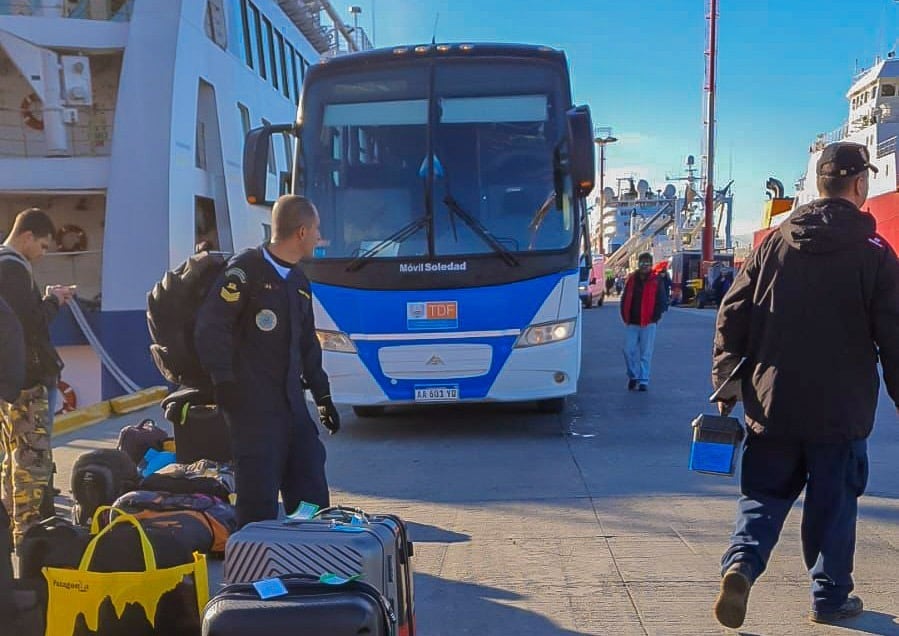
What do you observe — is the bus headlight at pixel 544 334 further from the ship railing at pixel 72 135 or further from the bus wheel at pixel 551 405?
the ship railing at pixel 72 135

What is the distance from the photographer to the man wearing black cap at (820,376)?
10.7 ft

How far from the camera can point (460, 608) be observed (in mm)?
3857

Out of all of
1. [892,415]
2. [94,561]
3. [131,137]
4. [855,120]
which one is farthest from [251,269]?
[855,120]

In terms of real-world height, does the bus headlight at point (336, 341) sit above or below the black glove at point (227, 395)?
below

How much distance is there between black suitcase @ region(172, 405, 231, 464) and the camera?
5418 mm

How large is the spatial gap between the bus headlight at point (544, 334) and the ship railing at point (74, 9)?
12318 millimetres

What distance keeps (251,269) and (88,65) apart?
1388cm

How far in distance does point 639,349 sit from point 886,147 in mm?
23815

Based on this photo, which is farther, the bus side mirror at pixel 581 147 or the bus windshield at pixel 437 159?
the bus windshield at pixel 437 159

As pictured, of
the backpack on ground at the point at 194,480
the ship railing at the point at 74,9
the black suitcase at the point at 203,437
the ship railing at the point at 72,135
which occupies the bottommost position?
the backpack on ground at the point at 194,480

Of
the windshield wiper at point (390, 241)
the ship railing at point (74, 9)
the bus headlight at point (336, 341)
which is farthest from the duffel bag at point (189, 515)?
the ship railing at point (74, 9)

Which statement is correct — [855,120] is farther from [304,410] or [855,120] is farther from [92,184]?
[304,410]

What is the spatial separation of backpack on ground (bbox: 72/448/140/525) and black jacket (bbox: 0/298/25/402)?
149 centimetres

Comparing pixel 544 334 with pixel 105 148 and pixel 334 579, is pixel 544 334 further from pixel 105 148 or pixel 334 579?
pixel 105 148
